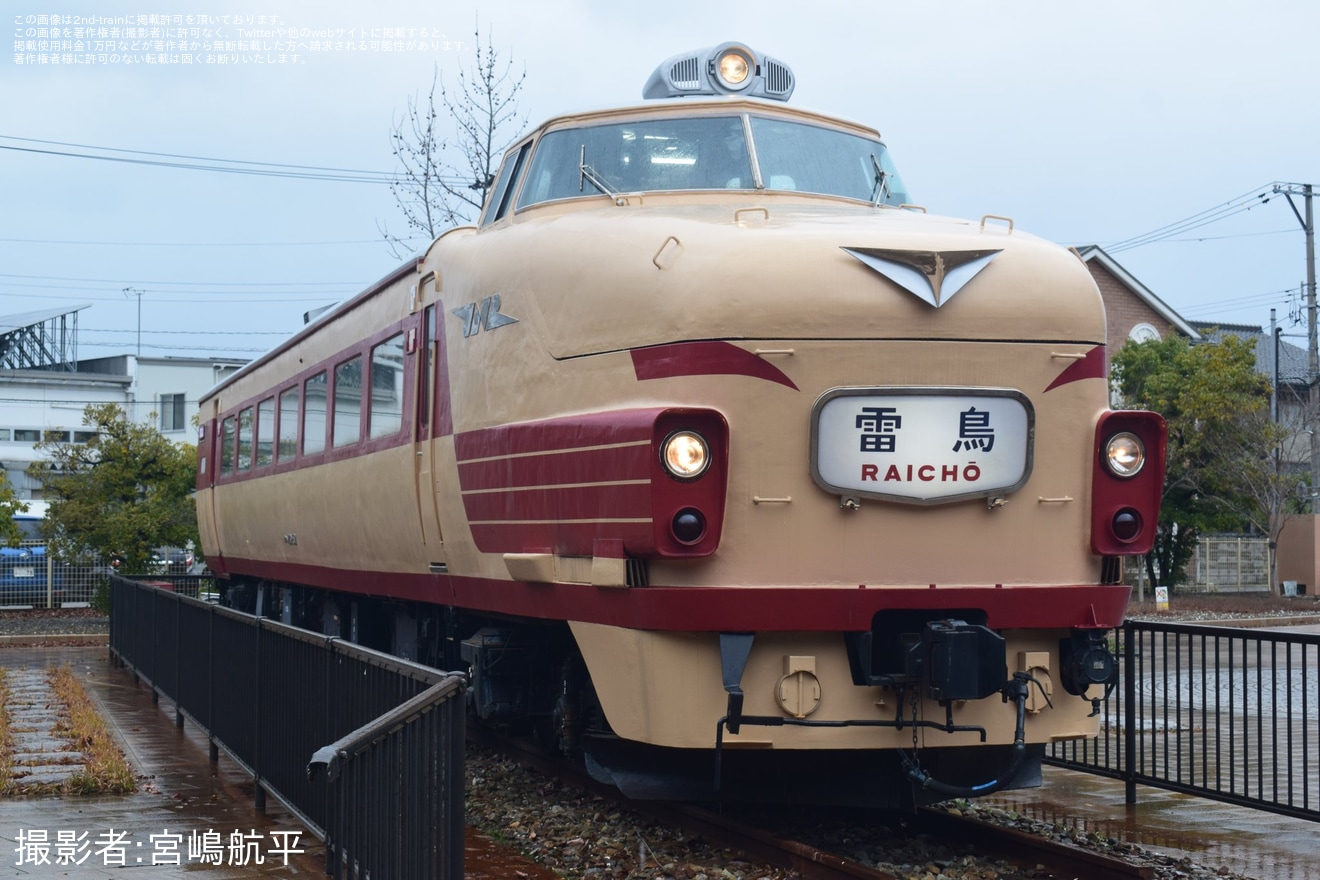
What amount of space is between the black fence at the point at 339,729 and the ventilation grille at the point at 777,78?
438 centimetres

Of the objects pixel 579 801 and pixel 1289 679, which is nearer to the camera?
pixel 1289 679

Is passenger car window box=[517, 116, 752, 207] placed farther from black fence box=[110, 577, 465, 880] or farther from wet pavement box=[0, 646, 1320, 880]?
wet pavement box=[0, 646, 1320, 880]

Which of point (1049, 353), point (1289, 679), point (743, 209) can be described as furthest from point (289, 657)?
point (1289, 679)

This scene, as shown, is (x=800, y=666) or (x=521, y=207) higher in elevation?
(x=521, y=207)

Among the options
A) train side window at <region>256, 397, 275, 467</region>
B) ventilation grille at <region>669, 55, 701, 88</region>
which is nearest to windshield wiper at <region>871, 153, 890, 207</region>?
ventilation grille at <region>669, 55, 701, 88</region>

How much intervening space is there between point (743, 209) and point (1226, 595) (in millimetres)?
35153

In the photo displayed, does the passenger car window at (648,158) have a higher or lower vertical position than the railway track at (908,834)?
higher

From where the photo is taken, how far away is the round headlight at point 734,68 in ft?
31.1

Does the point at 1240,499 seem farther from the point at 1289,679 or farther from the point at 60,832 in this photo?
the point at 60,832

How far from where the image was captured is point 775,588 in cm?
672

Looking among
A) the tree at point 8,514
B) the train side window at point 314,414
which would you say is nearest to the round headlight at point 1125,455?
the train side window at point 314,414

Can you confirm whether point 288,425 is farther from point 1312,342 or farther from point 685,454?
point 1312,342

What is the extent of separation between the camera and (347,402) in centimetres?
1155

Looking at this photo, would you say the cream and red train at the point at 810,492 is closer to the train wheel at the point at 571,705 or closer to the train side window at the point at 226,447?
the train wheel at the point at 571,705
